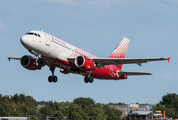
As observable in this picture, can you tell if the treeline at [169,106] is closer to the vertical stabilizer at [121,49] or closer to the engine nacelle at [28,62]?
the vertical stabilizer at [121,49]

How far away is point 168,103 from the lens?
519ft

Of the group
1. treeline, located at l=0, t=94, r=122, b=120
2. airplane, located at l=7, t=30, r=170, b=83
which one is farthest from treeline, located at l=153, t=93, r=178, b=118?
airplane, located at l=7, t=30, r=170, b=83

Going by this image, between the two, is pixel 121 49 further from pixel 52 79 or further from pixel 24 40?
pixel 24 40

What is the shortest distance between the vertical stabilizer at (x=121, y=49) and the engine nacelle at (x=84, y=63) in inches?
532

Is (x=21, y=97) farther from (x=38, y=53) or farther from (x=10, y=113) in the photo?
(x=38, y=53)

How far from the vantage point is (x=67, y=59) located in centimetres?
4522

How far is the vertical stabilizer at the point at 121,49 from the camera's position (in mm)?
59875

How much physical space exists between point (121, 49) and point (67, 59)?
63.1 ft

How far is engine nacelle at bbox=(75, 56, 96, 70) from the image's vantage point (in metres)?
45.1

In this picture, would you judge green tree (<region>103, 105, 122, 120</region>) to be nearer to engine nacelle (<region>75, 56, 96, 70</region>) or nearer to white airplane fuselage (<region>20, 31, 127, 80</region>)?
white airplane fuselage (<region>20, 31, 127, 80</region>)

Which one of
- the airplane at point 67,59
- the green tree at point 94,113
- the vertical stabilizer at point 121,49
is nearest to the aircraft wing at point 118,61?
the airplane at point 67,59

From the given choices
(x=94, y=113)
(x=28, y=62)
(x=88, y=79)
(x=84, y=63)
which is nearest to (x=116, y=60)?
(x=84, y=63)

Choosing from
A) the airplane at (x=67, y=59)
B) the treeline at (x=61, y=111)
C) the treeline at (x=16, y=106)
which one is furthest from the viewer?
the treeline at (x=16, y=106)

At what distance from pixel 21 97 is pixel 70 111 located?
33.6 meters
